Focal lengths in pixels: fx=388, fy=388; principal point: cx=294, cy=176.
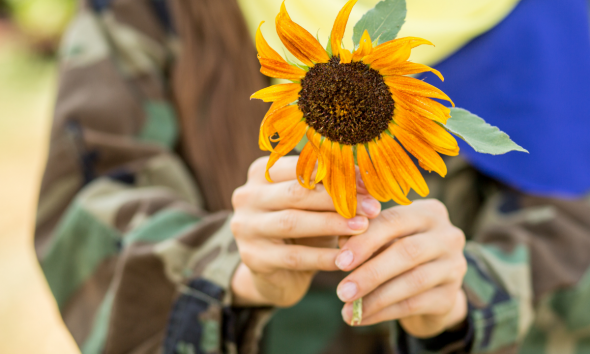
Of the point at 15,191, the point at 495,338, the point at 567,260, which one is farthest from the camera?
the point at 15,191

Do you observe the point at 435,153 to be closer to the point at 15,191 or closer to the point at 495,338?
the point at 495,338

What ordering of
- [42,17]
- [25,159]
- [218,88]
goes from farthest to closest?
[42,17] < [25,159] < [218,88]

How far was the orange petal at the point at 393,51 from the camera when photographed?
185 mm

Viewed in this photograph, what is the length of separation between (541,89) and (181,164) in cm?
51

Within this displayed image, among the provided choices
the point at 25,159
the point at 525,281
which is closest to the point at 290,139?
the point at 525,281

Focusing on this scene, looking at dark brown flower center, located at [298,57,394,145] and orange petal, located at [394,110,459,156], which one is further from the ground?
dark brown flower center, located at [298,57,394,145]

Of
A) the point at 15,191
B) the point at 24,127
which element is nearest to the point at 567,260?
the point at 15,191

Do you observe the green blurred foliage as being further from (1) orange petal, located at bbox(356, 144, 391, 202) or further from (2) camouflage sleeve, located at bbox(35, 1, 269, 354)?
(1) orange petal, located at bbox(356, 144, 391, 202)

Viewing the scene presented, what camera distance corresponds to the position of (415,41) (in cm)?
18

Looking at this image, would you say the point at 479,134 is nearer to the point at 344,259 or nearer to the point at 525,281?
the point at 344,259

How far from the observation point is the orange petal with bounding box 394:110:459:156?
0.65 ft

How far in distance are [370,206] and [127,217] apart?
37cm

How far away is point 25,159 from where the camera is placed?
68.1 inches

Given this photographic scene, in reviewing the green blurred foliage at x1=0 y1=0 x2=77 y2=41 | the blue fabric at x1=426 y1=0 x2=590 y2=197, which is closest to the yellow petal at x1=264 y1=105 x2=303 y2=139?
the blue fabric at x1=426 y1=0 x2=590 y2=197
